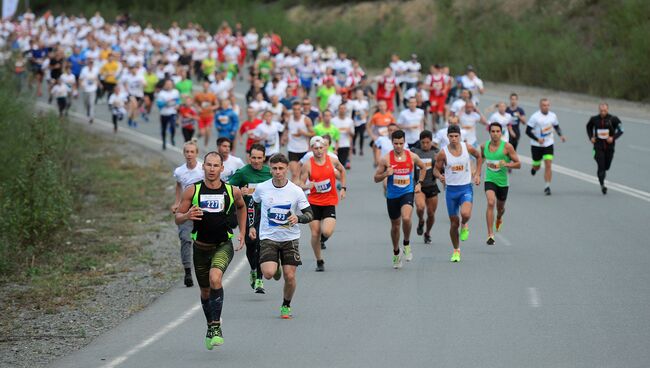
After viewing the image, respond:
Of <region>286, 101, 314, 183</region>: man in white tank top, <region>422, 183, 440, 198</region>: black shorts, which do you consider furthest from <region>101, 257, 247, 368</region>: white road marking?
<region>286, 101, 314, 183</region>: man in white tank top

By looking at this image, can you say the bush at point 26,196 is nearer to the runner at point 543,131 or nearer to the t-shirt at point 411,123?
the t-shirt at point 411,123

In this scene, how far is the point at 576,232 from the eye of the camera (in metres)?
20.6

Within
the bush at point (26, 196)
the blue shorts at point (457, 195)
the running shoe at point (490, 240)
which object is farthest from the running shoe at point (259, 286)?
the bush at point (26, 196)

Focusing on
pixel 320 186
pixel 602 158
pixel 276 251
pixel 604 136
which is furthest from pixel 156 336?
pixel 604 136

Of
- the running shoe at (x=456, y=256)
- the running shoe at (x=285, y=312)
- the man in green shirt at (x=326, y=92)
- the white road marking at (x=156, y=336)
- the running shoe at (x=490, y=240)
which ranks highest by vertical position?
the man in green shirt at (x=326, y=92)

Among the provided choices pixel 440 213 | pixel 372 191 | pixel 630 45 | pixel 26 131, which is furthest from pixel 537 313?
pixel 630 45

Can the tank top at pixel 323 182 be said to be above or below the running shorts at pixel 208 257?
above

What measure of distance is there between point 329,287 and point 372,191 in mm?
10477

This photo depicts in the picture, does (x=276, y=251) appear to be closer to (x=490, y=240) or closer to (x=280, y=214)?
(x=280, y=214)

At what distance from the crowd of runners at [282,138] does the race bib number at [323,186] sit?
0.07ft

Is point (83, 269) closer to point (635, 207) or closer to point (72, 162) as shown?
point (635, 207)

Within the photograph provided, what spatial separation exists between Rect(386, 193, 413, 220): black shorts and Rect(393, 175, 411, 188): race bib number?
0.14m

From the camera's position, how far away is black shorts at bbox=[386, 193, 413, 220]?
17.3 m

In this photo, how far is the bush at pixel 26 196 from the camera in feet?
69.6
